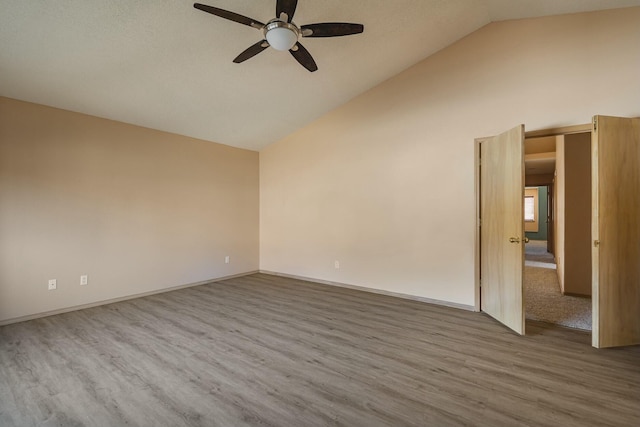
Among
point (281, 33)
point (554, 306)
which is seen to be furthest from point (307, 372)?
point (554, 306)

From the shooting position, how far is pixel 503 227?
3.06 m

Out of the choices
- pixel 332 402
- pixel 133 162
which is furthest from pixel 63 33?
pixel 332 402

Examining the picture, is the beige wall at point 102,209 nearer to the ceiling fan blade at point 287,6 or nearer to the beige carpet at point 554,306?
the ceiling fan blade at point 287,6

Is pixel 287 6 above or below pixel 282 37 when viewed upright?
above

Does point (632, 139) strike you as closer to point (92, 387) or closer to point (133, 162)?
point (92, 387)

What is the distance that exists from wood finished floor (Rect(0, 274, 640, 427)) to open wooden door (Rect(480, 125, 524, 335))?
284 millimetres

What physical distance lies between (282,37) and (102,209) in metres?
3.41

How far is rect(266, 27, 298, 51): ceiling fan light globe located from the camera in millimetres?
2148

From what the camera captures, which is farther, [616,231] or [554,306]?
[554,306]

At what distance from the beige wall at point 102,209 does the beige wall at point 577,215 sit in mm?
5638

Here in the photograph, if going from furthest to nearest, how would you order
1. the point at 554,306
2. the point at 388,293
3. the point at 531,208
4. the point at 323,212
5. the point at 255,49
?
the point at 531,208
the point at 323,212
the point at 388,293
the point at 554,306
the point at 255,49

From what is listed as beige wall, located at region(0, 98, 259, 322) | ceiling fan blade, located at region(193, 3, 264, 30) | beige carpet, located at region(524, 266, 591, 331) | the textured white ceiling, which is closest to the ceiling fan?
ceiling fan blade, located at region(193, 3, 264, 30)

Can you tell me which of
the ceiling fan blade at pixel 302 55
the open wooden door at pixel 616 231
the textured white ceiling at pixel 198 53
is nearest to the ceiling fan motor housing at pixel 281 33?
the ceiling fan blade at pixel 302 55

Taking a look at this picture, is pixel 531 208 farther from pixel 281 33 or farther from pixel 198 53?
pixel 198 53
